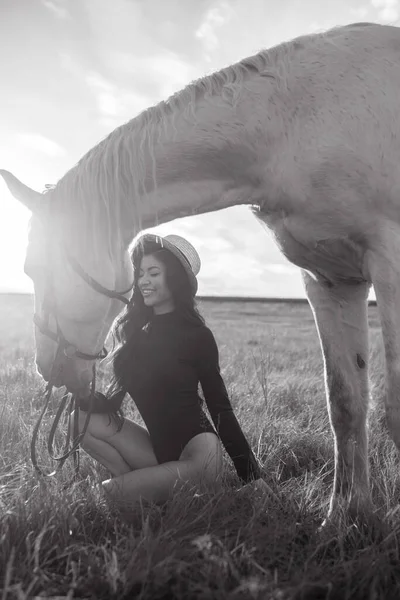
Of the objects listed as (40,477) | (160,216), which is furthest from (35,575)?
(160,216)

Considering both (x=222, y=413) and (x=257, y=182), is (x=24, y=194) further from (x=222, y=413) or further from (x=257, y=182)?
(x=222, y=413)

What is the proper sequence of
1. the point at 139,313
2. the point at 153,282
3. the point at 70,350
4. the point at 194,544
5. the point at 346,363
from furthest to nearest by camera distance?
the point at 139,313
the point at 153,282
the point at 346,363
the point at 70,350
the point at 194,544

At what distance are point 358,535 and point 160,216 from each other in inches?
67.4

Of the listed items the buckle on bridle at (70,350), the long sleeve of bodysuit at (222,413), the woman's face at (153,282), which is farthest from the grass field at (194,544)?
the woman's face at (153,282)

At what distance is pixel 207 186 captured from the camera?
2.50 m

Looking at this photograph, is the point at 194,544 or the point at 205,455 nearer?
the point at 194,544

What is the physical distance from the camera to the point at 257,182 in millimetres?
2441

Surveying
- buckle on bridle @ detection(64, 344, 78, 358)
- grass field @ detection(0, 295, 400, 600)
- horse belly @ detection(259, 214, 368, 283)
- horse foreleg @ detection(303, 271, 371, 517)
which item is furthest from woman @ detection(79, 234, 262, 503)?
horse belly @ detection(259, 214, 368, 283)

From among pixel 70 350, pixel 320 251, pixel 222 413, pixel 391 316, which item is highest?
pixel 320 251

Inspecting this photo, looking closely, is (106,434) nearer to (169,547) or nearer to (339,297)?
(169,547)

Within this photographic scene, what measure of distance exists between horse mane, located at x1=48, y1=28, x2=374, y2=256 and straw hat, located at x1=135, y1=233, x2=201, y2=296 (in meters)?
0.49

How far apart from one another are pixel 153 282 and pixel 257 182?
90 cm

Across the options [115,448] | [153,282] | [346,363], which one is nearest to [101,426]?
[115,448]

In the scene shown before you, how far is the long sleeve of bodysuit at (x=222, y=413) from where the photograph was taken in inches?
101
